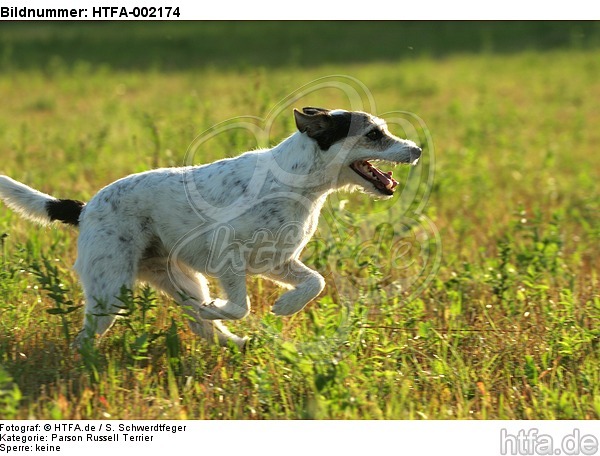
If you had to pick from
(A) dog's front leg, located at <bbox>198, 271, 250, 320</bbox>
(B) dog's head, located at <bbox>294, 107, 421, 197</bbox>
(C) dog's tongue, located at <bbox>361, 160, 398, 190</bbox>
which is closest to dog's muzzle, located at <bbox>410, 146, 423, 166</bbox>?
(B) dog's head, located at <bbox>294, 107, 421, 197</bbox>

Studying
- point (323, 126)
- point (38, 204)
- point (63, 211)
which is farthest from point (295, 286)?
point (38, 204)

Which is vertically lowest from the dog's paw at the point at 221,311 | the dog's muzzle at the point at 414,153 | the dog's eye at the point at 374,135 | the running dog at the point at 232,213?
the dog's paw at the point at 221,311

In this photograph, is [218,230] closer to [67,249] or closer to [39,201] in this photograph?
[39,201]

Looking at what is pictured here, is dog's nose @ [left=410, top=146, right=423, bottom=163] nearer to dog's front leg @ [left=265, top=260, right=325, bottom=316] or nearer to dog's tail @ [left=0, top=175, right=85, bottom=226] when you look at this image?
dog's front leg @ [left=265, top=260, right=325, bottom=316]

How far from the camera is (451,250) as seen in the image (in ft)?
26.1

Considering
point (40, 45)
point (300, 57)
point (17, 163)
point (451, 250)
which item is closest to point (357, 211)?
point (451, 250)

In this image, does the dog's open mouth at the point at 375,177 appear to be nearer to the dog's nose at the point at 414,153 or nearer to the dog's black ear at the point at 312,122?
the dog's nose at the point at 414,153

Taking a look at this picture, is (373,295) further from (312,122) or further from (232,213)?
(312,122)

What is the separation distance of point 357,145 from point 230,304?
4.16ft

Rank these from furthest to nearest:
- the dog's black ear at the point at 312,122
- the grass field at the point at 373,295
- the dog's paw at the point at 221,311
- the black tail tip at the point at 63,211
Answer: the black tail tip at the point at 63,211
the dog's paw at the point at 221,311
the dog's black ear at the point at 312,122
the grass field at the point at 373,295

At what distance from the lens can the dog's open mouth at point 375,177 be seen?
19.0ft

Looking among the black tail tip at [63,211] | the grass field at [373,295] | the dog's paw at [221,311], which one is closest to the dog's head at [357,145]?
the grass field at [373,295]

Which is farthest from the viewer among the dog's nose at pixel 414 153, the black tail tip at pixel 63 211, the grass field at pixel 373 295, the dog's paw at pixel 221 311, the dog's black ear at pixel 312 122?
the black tail tip at pixel 63 211
